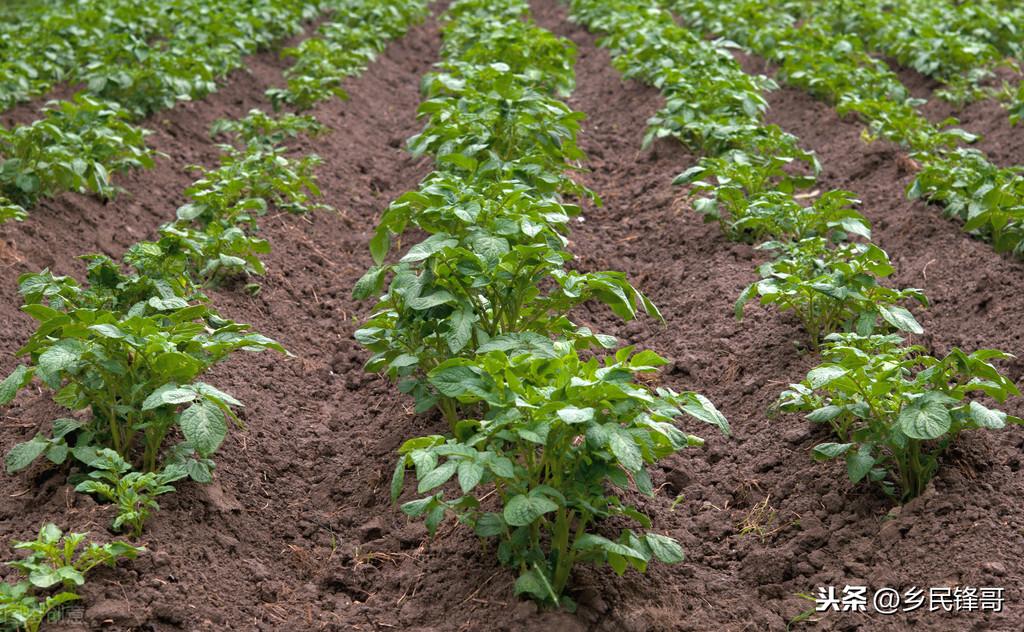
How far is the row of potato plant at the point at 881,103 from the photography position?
5.20 meters

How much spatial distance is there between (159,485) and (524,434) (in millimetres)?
1324

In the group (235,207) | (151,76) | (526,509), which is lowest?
(151,76)

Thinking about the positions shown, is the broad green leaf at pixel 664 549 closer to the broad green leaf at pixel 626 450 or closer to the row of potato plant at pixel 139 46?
the broad green leaf at pixel 626 450

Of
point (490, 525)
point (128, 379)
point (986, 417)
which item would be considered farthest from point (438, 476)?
point (986, 417)

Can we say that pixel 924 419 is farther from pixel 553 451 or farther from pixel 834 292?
pixel 553 451

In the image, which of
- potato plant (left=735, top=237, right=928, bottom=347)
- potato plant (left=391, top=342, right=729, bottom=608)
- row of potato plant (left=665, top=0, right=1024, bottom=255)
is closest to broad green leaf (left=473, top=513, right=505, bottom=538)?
potato plant (left=391, top=342, right=729, bottom=608)

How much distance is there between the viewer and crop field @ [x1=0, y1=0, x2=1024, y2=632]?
3125 mm

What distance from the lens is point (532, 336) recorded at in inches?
137

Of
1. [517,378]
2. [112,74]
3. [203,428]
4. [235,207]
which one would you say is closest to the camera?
[517,378]

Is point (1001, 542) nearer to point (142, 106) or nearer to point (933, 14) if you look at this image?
point (142, 106)

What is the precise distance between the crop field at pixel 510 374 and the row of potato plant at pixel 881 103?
3 centimetres

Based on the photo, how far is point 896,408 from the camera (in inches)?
134

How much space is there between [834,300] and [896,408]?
3.28 ft

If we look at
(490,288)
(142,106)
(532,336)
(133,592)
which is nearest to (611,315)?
(490,288)
